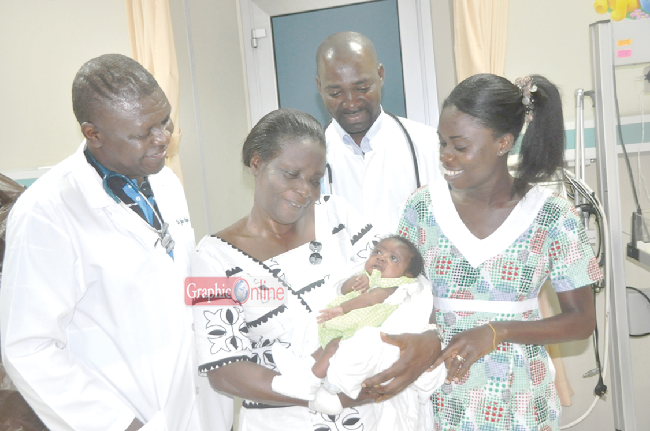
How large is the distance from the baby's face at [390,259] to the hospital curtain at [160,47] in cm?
178

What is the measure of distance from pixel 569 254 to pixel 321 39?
275 cm

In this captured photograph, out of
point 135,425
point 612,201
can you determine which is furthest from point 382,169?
point 135,425

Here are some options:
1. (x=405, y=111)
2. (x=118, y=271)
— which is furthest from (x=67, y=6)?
(x=118, y=271)

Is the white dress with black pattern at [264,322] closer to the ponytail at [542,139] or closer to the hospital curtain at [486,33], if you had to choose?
the ponytail at [542,139]

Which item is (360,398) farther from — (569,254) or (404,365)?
(569,254)

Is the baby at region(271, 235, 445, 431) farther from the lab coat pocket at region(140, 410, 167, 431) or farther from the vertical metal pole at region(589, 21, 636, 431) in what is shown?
the vertical metal pole at region(589, 21, 636, 431)

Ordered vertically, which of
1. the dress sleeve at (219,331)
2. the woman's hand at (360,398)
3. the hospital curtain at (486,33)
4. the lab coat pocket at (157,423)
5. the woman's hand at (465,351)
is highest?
the hospital curtain at (486,33)

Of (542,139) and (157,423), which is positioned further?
(542,139)

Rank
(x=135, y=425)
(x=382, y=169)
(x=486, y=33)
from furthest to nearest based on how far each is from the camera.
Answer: (x=486, y=33)
(x=382, y=169)
(x=135, y=425)

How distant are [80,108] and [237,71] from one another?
2539mm

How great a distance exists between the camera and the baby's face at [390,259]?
Result: 145 cm

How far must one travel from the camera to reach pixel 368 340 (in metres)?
1.24

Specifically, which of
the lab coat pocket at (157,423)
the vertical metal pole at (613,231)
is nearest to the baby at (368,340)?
the lab coat pocket at (157,423)

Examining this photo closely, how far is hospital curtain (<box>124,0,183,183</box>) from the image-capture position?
298 centimetres
